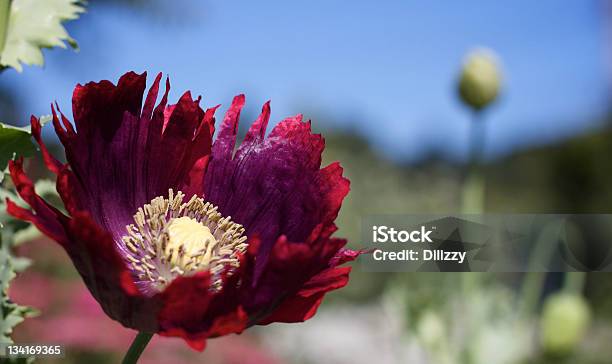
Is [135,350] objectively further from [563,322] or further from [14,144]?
[563,322]

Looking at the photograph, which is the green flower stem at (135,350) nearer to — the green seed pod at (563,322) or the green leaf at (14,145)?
the green leaf at (14,145)

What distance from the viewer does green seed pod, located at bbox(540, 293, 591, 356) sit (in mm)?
1590

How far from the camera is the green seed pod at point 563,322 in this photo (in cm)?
159

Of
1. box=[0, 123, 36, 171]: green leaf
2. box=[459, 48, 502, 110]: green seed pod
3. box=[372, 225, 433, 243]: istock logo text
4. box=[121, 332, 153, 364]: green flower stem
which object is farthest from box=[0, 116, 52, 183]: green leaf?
box=[459, 48, 502, 110]: green seed pod

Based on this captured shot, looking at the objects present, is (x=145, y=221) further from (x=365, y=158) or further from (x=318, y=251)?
(x=365, y=158)

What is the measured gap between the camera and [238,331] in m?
0.28

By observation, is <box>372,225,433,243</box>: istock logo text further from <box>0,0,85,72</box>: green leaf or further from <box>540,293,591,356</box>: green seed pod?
<box>540,293,591,356</box>: green seed pod

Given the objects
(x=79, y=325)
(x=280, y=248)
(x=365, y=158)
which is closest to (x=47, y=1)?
(x=280, y=248)

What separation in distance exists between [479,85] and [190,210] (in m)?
1.21

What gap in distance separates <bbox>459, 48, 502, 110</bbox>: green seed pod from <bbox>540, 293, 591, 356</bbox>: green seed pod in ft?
1.42

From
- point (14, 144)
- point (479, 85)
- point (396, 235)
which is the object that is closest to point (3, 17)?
point (14, 144)

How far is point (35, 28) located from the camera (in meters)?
0.42

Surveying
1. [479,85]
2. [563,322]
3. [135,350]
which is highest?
[479,85]

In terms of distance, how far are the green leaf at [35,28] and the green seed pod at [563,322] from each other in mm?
1363
